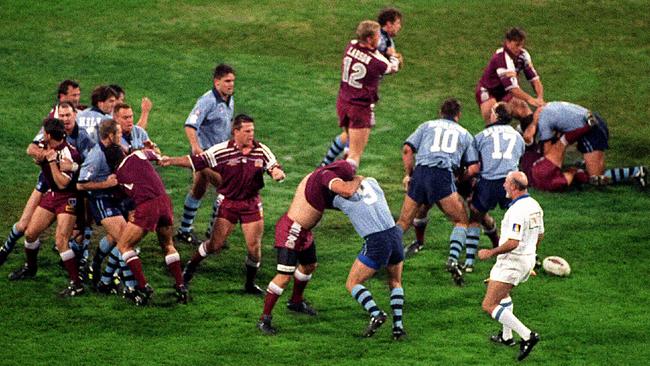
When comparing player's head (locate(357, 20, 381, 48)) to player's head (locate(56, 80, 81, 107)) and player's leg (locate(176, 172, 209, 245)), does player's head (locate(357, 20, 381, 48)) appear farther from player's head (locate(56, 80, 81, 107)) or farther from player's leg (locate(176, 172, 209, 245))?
player's head (locate(56, 80, 81, 107))

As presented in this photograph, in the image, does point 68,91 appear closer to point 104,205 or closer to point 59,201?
point 59,201

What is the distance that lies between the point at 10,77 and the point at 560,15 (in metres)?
10.6

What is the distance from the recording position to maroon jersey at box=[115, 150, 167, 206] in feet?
44.8

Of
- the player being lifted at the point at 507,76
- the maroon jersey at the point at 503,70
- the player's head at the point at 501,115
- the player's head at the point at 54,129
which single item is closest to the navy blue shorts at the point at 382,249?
the player's head at the point at 501,115

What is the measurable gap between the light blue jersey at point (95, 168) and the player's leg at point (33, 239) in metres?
0.77

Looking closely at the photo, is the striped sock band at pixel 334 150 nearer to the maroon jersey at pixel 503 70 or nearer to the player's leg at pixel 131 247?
the maroon jersey at pixel 503 70

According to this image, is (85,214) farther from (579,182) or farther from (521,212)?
(579,182)

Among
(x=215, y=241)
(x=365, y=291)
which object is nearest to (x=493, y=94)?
(x=215, y=241)

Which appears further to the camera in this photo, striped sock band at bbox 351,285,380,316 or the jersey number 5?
the jersey number 5

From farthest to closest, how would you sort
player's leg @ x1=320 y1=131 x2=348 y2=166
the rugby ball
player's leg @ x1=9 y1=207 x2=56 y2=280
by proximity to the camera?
player's leg @ x1=320 y1=131 x2=348 y2=166
the rugby ball
player's leg @ x1=9 y1=207 x2=56 y2=280

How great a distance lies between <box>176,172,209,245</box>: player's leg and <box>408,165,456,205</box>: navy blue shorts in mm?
2549

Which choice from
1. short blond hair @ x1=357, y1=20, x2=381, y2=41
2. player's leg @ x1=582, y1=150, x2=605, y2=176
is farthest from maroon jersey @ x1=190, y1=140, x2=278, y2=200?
player's leg @ x1=582, y1=150, x2=605, y2=176

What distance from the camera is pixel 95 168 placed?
13.7m

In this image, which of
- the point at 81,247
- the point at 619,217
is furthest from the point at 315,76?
the point at 81,247
